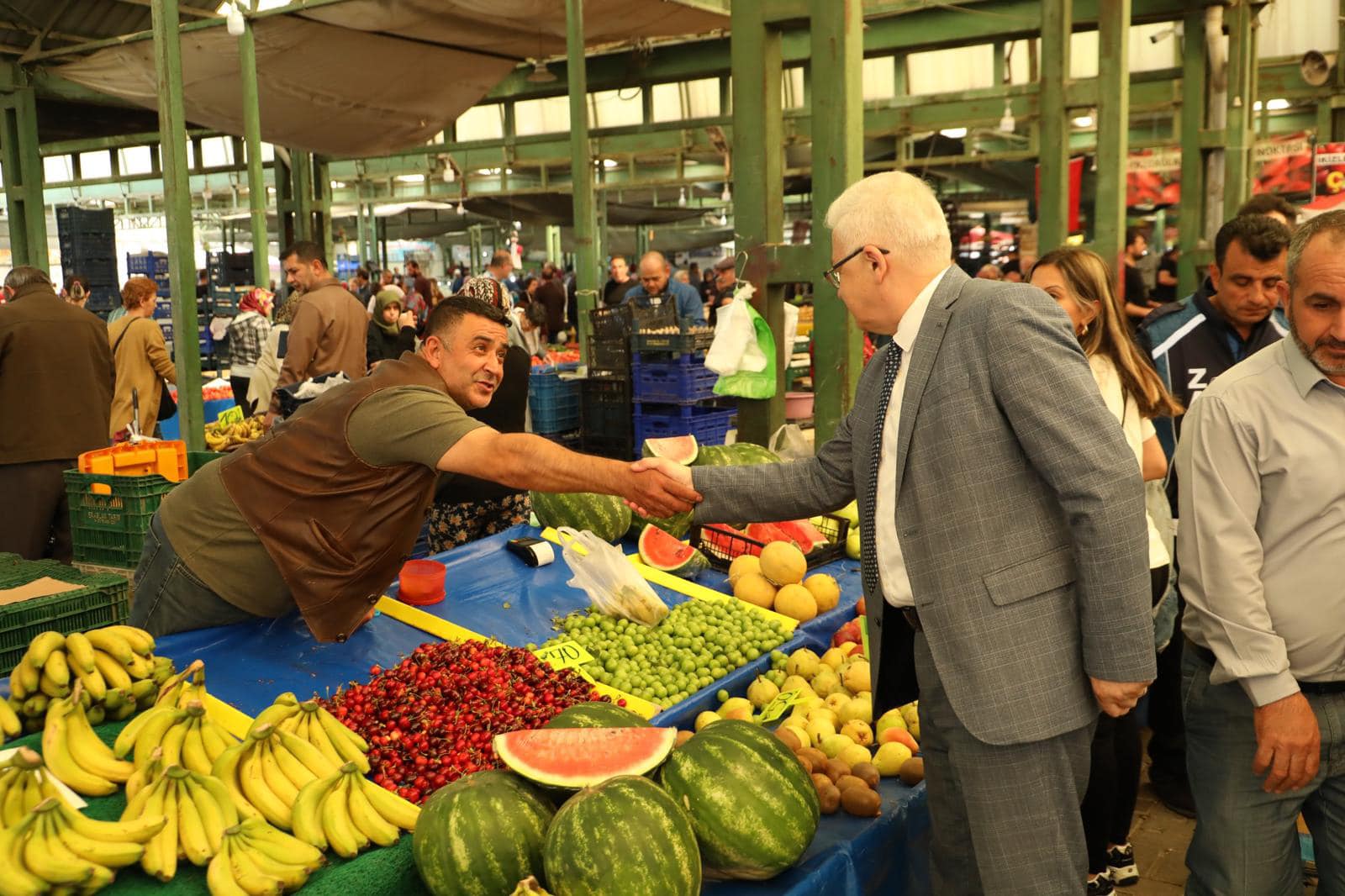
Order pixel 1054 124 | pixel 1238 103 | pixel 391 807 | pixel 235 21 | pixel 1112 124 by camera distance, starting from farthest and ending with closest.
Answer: pixel 1238 103 < pixel 1054 124 < pixel 1112 124 < pixel 235 21 < pixel 391 807

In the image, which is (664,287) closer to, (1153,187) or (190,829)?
(190,829)

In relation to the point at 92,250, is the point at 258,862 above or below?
below

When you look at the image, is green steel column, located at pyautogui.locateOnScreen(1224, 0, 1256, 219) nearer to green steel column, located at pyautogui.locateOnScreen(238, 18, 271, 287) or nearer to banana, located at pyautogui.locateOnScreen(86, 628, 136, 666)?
green steel column, located at pyautogui.locateOnScreen(238, 18, 271, 287)

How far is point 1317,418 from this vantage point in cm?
231

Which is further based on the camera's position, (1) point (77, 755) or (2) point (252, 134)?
(2) point (252, 134)

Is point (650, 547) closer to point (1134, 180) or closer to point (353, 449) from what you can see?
point (353, 449)

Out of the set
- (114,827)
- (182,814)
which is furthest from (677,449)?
(114,827)

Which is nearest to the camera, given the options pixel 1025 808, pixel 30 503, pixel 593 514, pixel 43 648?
pixel 1025 808

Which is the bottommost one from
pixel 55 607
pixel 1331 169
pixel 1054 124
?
pixel 55 607

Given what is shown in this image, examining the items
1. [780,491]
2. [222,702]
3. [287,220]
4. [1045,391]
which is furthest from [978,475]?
[287,220]

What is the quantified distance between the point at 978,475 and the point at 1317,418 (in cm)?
→ 79

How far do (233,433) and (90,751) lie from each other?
5881mm

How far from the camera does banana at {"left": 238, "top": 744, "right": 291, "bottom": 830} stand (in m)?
2.17

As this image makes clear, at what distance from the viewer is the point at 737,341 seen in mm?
5590
